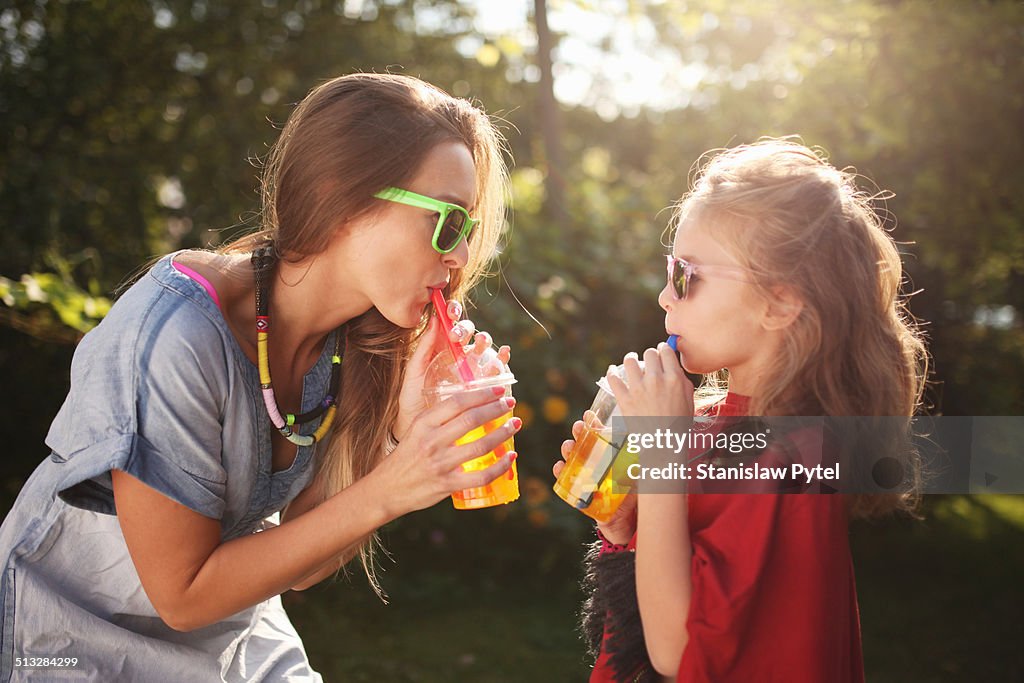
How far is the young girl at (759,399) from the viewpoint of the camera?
175cm

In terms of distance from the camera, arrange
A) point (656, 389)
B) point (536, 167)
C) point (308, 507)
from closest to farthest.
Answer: point (656, 389), point (308, 507), point (536, 167)

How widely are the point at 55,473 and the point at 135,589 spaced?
0.33 meters

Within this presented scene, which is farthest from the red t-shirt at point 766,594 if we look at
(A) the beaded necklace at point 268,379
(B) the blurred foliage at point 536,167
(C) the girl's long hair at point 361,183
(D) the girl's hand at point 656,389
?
(B) the blurred foliage at point 536,167

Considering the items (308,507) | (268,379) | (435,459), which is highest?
(268,379)

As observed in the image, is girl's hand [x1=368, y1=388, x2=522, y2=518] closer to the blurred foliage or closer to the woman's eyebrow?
the woman's eyebrow

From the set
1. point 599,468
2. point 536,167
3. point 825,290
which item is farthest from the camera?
point 536,167

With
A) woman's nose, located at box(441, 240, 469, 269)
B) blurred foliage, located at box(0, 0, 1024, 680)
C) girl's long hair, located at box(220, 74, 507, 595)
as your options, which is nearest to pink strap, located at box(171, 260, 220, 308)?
girl's long hair, located at box(220, 74, 507, 595)

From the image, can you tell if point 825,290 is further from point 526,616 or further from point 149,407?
point 526,616

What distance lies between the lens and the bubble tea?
7.05 feet

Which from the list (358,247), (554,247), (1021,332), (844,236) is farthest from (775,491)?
(1021,332)

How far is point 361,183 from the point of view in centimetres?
216

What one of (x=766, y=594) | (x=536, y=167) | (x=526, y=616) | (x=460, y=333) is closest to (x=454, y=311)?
(x=460, y=333)

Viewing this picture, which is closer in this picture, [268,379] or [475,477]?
[475,477]

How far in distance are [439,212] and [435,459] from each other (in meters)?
0.62
